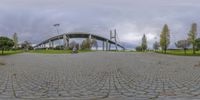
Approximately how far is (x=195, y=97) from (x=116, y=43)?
10648 centimetres

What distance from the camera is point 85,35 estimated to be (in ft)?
375

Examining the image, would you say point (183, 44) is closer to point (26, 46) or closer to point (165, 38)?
point (165, 38)

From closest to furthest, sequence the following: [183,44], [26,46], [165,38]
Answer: [165,38] → [183,44] → [26,46]

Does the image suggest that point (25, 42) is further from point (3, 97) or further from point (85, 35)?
point (3, 97)

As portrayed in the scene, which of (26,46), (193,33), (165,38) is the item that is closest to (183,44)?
(165,38)

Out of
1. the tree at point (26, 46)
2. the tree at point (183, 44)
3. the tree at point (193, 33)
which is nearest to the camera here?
the tree at point (193, 33)

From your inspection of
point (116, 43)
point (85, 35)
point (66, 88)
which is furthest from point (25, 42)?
point (66, 88)

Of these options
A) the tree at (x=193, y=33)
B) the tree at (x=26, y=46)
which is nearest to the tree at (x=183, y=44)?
the tree at (x=193, y=33)

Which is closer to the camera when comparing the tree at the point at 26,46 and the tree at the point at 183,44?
the tree at the point at 183,44

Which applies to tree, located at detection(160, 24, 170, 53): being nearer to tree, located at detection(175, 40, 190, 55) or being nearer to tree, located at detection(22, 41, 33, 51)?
tree, located at detection(175, 40, 190, 55)

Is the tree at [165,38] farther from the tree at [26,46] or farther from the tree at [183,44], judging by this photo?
the tree at [26,46]

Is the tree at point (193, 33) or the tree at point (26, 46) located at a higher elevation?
the tree at point (193, 33)

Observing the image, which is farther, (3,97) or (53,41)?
(53,41)

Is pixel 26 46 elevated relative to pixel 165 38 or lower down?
lower down
